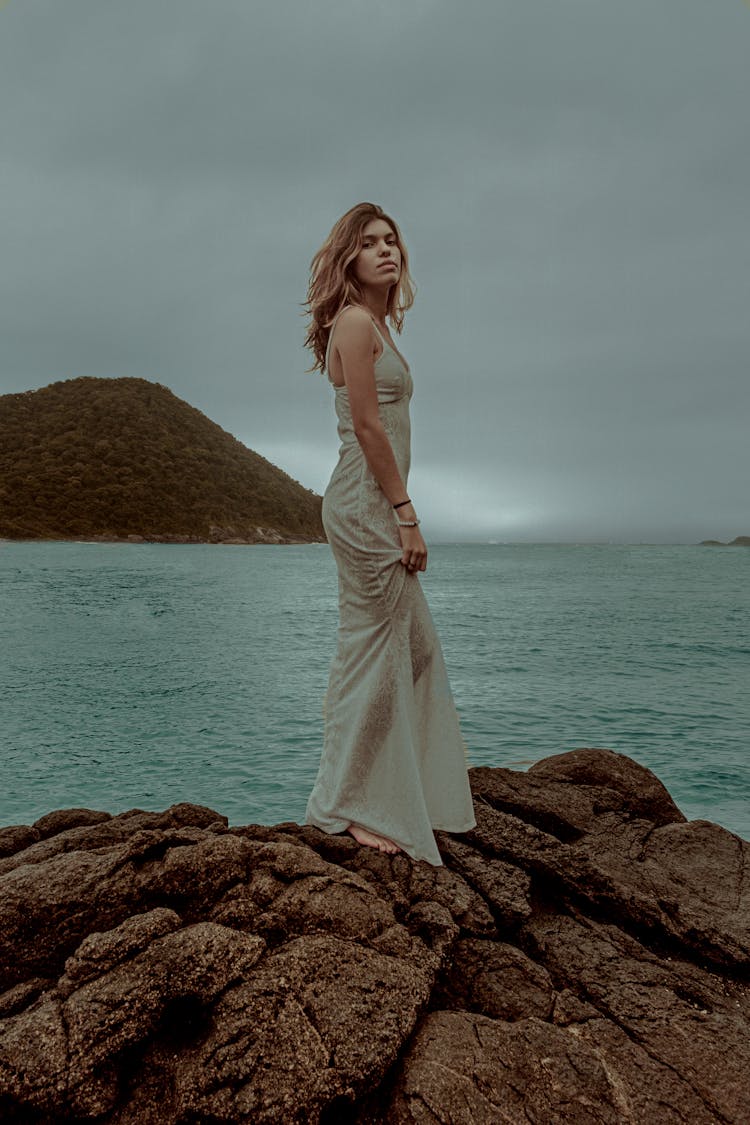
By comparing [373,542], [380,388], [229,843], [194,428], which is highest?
[194,428]

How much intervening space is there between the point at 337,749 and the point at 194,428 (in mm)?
96945

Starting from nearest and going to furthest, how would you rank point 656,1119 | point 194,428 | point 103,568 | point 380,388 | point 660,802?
point 656,1119 < point 380,388 < point 660,802 < point 103,568 < point 194,428

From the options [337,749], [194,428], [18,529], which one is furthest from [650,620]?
[194,428]

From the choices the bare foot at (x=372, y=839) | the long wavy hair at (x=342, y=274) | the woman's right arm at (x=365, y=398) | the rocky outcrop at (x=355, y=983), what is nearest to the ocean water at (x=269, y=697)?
the bare foot at (x=372, y=839)

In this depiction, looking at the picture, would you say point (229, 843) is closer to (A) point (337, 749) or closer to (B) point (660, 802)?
(A) point (337, 749)

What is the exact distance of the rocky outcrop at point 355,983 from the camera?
218 centimetres

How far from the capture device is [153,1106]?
84.4 inches

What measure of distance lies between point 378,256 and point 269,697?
12.0m

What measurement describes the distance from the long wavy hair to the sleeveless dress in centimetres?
21

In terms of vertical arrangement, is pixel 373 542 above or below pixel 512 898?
above

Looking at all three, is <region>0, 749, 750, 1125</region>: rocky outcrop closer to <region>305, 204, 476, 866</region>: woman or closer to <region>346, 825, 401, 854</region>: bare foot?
<region>346, 825, 401, 854</region>: bare foot

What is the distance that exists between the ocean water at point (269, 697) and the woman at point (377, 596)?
16.3ft

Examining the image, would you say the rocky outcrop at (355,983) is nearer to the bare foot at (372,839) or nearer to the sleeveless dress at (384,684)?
the bare foot at (372,839)

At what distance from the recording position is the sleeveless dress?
359 centimetres
